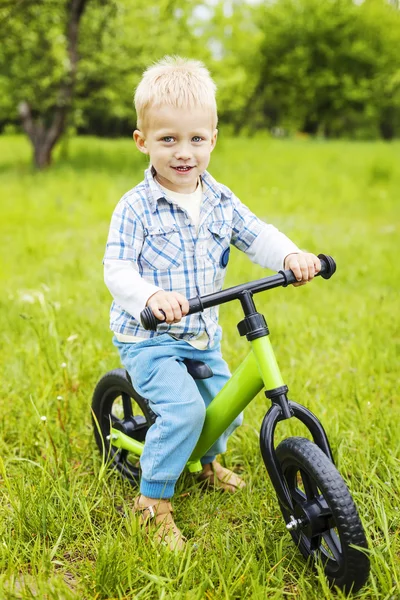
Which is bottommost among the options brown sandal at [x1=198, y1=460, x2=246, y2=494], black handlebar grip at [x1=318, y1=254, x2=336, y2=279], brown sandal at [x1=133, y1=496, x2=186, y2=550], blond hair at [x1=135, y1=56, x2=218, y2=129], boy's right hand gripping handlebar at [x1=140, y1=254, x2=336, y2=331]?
brown sandal at [x1=198, y1=460, x2=246, y2=494]

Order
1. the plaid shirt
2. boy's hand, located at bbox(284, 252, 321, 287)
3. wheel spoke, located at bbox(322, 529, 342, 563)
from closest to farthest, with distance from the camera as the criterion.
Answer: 1. wheel spoke, located at bbox(322, 529, 342, 563)
2. boy's hand, located at bbox(284, 252, 321, 287)
3. the plaid shirt

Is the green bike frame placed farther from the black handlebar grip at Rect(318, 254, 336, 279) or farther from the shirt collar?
the shirt collar

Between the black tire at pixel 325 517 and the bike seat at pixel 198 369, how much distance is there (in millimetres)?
393

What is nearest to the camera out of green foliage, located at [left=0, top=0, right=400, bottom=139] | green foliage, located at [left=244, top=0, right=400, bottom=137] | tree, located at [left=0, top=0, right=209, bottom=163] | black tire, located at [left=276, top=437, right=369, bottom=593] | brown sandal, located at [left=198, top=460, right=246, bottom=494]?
black tire, located at [left=276, top=437, right=369, bottom=593]

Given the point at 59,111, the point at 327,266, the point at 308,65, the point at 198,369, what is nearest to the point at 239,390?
the point at 198,369

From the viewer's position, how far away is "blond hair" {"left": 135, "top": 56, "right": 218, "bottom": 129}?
6.77ft

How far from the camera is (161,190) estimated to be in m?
2.21

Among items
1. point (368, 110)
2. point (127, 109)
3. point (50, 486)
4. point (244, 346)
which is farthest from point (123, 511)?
point (368, 110)

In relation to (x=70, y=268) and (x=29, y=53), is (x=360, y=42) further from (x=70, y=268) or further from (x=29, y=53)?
(x=70, y=268)

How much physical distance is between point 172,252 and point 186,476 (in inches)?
36.8

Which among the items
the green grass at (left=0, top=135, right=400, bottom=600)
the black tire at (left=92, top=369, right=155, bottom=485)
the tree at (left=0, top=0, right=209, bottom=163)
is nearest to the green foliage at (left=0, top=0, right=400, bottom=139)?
the tree at (left=0, top=0, right=209, bottom=163)

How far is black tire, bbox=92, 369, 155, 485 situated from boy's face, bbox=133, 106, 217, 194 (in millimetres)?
817

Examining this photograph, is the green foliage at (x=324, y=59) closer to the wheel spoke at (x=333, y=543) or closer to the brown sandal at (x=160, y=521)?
the brown sandal at (x=160, y=521)

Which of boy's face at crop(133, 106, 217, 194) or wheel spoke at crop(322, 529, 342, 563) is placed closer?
wheel spoke at crop(322, 529, 342, 563)
